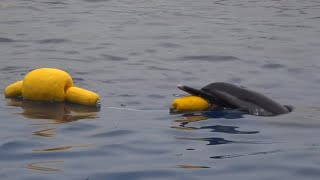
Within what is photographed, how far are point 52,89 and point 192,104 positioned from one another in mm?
1343

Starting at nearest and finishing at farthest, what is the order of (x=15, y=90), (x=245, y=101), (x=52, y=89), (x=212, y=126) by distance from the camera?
(x=212, y=126)
(x=245, y=101)
(x=52, y=89)
(x=15, y=90)

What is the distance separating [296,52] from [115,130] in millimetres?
5131

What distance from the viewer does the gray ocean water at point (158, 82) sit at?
19.1 feet

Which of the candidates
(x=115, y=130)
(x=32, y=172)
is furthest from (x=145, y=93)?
(x=32, y=172)

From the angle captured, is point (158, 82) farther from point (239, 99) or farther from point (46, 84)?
point (239, 99)

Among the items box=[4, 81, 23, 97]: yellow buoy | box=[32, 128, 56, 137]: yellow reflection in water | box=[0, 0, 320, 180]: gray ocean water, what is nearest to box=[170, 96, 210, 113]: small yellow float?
box=[0, 0, 320, 180]: gray ocean water

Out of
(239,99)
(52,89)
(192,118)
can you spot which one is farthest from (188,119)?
(52,89)

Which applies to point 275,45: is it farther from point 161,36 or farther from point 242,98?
point 242,98

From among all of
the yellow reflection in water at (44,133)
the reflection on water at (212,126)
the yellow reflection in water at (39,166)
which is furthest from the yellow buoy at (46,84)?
the yellow reflection in water at (39,166)

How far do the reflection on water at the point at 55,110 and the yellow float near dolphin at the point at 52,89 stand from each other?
5 centimetres

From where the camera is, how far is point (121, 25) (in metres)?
13.9

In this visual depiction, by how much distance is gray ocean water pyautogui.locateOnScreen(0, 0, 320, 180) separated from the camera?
19.1ft

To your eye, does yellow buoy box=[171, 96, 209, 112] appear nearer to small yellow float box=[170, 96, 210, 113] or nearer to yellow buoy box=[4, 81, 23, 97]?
small yellow float box=[170, 96, 210, 113]

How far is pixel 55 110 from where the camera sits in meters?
7.54
